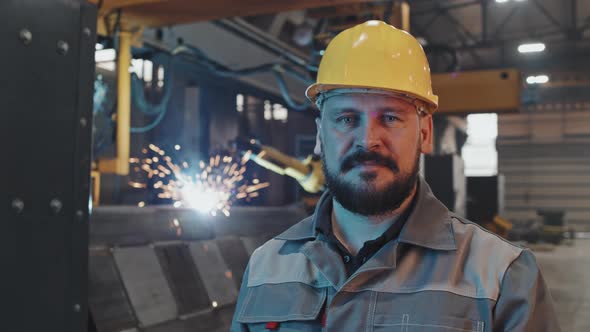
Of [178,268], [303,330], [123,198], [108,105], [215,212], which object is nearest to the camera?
[303,330]

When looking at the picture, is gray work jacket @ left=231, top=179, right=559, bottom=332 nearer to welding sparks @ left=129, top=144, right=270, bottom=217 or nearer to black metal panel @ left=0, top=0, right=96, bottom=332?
black metal panel @ left=0, top=0, right=96, bottom=332

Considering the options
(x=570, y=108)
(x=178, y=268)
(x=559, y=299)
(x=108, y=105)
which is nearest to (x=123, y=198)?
(x=108, y=105)

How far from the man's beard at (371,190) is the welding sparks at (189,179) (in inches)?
166

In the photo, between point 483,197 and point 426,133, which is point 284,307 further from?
point 483,197

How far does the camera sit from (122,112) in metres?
4.47

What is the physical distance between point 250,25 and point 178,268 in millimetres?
3755

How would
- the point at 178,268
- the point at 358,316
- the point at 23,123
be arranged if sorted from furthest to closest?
the point at 178,268
the point at 23,123
the point at 358,316

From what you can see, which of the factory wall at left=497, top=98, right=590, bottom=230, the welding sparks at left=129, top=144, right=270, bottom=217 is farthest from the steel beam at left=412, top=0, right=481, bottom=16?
the factory wall at left=497, top=98, right=590, bottom=230

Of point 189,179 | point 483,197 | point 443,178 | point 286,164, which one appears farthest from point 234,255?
point 483,197

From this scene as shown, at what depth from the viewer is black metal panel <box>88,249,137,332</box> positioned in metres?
3.15

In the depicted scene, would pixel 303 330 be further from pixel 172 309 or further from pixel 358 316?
pixel 172 309

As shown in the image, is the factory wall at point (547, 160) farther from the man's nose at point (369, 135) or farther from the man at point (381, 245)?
the man's nose at point (369, 135)

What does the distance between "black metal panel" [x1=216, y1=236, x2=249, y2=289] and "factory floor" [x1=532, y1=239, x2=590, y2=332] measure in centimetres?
251

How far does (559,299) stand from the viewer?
17.6 ft
